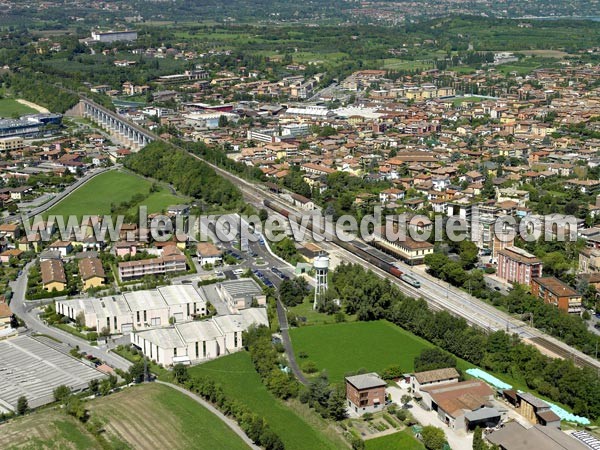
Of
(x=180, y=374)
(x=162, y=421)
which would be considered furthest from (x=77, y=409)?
(x=180, y=374)

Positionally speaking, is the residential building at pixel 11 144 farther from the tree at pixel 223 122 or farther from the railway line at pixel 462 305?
the railway line at pixel 462 305

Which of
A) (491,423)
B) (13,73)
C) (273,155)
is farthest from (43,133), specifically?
(491,423)

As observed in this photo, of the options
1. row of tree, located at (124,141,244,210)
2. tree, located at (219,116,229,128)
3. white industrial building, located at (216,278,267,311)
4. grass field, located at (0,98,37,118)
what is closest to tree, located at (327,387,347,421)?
white industrial building, located at (216,278,267,311)

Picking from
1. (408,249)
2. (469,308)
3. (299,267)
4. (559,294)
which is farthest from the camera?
(408,249)

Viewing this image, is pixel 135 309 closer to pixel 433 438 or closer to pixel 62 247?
pixel 62 247

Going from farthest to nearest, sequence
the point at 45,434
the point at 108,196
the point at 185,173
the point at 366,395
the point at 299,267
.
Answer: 1. the point at 185,173
2. the point at 108,196
3. the point at 299,267
4. the point at 366,395
5. the point at 45,434
